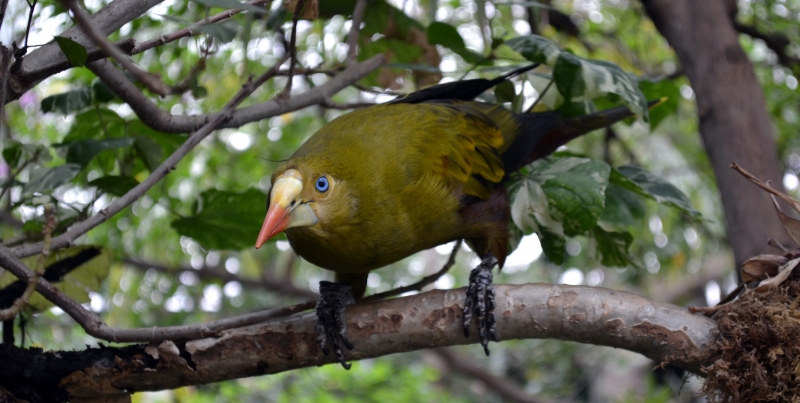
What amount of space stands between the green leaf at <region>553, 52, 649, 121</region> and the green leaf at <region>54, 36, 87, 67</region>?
52.3 inches

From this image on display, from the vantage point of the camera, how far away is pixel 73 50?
4.44 ft

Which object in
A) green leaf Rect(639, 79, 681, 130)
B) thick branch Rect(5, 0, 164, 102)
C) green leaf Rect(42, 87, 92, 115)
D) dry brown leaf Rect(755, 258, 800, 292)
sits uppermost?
green leaf Rect(42, 87, 92, 115)

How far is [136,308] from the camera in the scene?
4.68 meters

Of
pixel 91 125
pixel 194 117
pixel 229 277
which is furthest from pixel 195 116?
pixel 229 277

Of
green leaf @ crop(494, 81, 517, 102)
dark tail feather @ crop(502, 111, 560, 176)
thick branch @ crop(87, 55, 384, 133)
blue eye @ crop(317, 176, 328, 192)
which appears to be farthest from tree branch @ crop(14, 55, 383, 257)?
dark tail feather @ crop(502, 111, 560, 176)

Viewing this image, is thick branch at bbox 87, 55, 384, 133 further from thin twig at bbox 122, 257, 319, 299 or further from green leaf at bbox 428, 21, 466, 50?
thin twig at bbox 122, 257, 319, 299

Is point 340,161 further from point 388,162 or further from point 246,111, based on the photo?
point 246,111

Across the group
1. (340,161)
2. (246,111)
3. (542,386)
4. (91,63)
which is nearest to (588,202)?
(340,161)

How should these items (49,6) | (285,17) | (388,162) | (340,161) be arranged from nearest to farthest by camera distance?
(340,161)
(388,162)
(285,17)
(49,6)

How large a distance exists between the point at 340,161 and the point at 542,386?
5.40 m

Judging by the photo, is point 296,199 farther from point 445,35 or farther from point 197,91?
point 445,35

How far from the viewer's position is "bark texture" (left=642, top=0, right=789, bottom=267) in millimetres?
2547

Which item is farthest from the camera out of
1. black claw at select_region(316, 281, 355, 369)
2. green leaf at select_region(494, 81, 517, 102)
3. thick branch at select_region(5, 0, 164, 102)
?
green leaf at select_region(494, 81, 517, 102)

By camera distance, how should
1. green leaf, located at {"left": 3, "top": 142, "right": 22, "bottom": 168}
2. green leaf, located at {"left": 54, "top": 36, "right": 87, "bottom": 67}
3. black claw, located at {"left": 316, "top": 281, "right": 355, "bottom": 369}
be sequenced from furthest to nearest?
green leaf, located at {"left": 3, "top": 142, "right": 22, "bottom": 168} → black claw, located at {"left": 316, "top": 281, "right": 355, "bottom": 369} → green leaf, located at {"left": 54, "top": 36, "right": 87, "bottom": 67}
